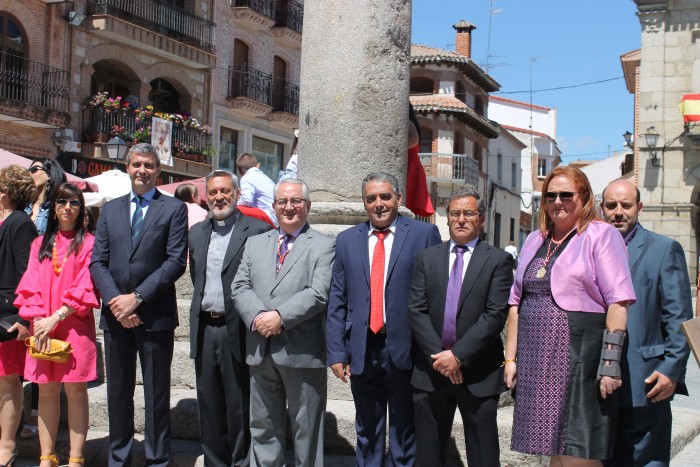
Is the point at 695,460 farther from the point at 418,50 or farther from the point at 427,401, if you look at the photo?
the point at 418,50

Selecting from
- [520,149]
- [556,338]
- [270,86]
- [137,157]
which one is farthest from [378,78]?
[520,149]

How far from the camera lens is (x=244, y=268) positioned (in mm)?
5152

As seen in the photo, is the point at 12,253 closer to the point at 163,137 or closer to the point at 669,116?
the point at 163,137

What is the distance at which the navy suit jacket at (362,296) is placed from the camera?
488cm

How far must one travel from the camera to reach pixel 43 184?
262 inches

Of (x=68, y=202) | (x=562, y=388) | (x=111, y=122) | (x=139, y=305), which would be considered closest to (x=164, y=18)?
(x=111, y=122)

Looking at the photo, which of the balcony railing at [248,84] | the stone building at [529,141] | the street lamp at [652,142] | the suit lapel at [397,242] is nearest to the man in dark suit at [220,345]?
the suit lapel at [397,242]

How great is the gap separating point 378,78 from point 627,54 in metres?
31.0

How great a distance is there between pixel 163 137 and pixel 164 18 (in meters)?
3.48

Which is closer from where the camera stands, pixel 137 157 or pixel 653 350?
pixel 653 350

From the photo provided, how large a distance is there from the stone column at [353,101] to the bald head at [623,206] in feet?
7.14

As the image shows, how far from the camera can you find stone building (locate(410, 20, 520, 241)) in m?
39.7

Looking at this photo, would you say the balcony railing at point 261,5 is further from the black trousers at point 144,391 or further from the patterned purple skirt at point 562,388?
the patterned purple skirt at point 562,388

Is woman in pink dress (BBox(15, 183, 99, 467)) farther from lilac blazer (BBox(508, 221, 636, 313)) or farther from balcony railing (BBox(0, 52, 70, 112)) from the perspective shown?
balcony railing (BBox(0, 52, 70, 112))
